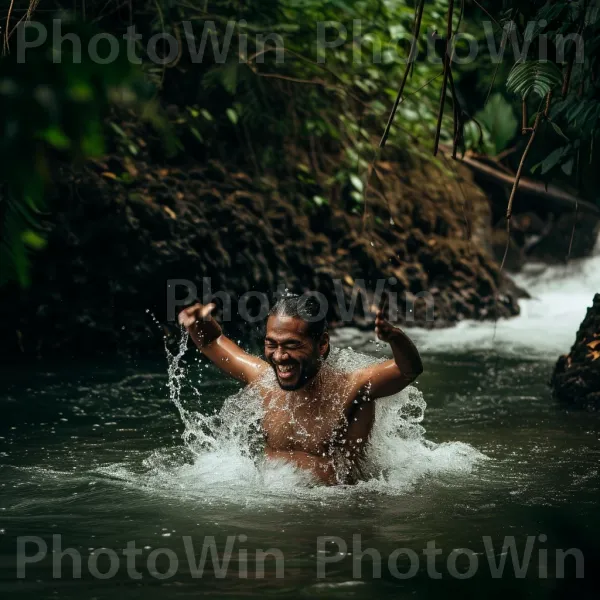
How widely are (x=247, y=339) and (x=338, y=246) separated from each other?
2.10 metres

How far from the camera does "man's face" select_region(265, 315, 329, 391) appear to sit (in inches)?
192

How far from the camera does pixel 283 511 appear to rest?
456cm

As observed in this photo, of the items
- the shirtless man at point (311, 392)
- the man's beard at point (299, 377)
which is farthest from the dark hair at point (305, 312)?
the man's beard at point (299, 377)

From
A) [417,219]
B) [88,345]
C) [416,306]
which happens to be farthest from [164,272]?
[417,219]

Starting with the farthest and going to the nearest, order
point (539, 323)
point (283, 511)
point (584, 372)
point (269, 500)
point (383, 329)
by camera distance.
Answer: point (539, 323) → point (584, 372) → point (269, 500) → point (283, 511) → point (383, 329)

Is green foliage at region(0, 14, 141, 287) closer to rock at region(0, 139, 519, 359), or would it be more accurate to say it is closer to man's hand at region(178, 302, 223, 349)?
man's hand at region(178, 302, 223, 349)

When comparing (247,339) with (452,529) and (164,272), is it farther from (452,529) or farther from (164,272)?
(452,529)

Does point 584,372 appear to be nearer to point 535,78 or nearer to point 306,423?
point 306,423

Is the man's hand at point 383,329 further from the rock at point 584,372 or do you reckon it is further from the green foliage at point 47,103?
the rock at point 584,372

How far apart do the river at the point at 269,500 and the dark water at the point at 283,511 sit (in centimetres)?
1

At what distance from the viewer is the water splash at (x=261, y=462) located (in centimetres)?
491

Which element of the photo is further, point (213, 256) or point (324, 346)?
point (213, 256)

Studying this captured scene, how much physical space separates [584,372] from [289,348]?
116 inches

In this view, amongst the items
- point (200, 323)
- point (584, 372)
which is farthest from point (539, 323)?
point (200, 323)
